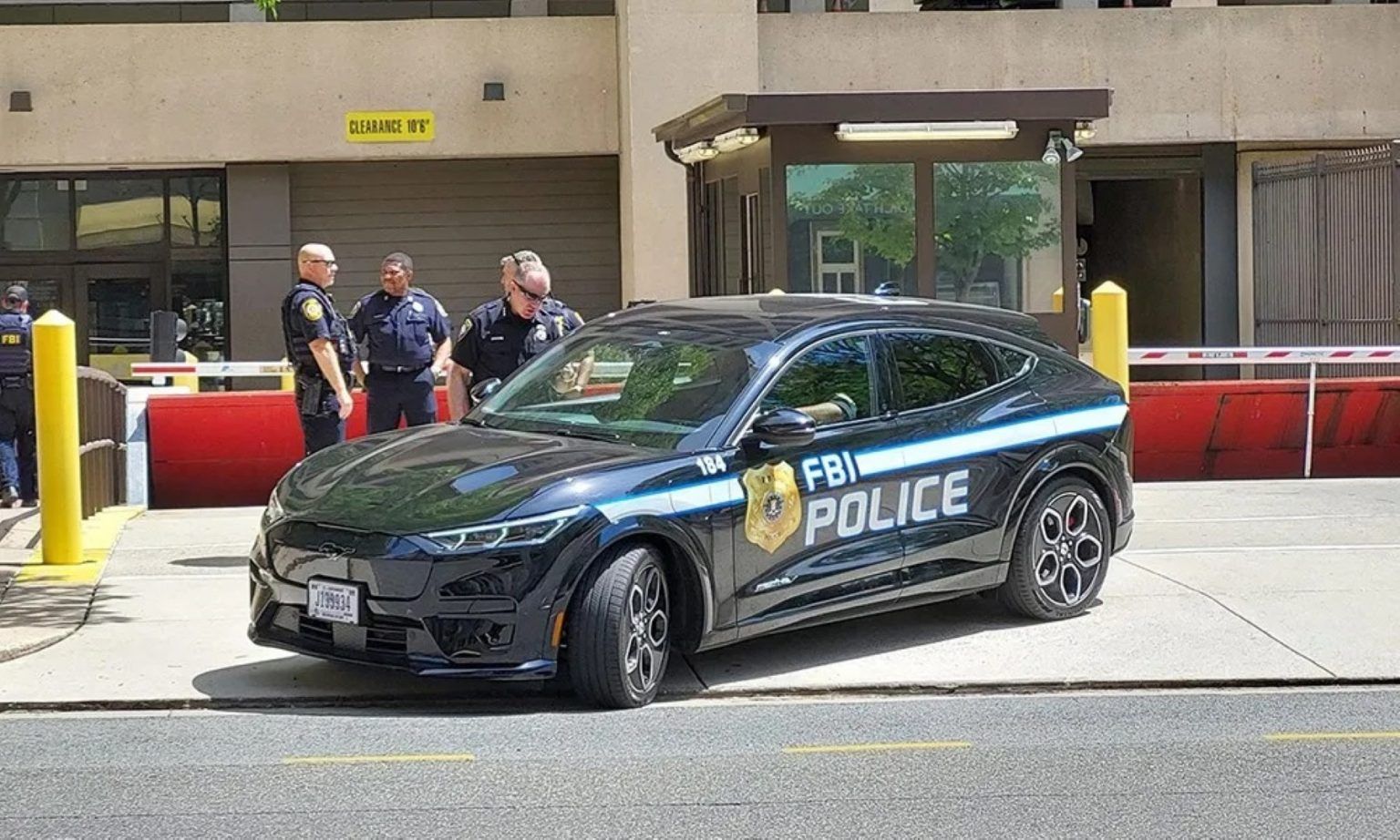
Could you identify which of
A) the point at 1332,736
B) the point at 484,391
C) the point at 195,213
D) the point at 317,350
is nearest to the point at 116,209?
the point at 195,213

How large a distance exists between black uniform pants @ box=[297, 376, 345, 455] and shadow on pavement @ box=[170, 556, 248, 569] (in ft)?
2.71

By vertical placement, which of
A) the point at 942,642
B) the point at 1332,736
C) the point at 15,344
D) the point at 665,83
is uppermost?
the point at 665,83

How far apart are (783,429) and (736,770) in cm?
170

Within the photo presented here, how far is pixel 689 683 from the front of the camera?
802 cm

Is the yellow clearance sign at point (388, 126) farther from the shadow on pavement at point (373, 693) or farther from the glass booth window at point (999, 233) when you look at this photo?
the shadow on pavement at point (373, 693)

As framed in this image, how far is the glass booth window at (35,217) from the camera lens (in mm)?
23188

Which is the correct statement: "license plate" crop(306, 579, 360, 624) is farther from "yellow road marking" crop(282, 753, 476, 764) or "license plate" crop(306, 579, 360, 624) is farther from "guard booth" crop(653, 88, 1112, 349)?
"guard booth" crop(653, 88, 1112, 349)

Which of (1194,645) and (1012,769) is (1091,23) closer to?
(1194,645)

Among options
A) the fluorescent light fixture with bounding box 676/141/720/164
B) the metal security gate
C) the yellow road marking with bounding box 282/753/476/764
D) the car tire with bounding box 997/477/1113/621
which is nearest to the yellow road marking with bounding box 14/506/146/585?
the yellow road marking with bounding box 282/753/476/764

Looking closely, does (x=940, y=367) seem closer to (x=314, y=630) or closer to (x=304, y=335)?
(x=314, y=630)

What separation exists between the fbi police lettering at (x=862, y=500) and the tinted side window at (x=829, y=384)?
231 millimetres

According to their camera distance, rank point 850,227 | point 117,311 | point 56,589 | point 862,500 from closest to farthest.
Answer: point 862,500 < point 56,589 < point 850,227 < point 117,311

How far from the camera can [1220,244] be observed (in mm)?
23656

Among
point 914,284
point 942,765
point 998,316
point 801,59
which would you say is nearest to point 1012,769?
point 942,765
